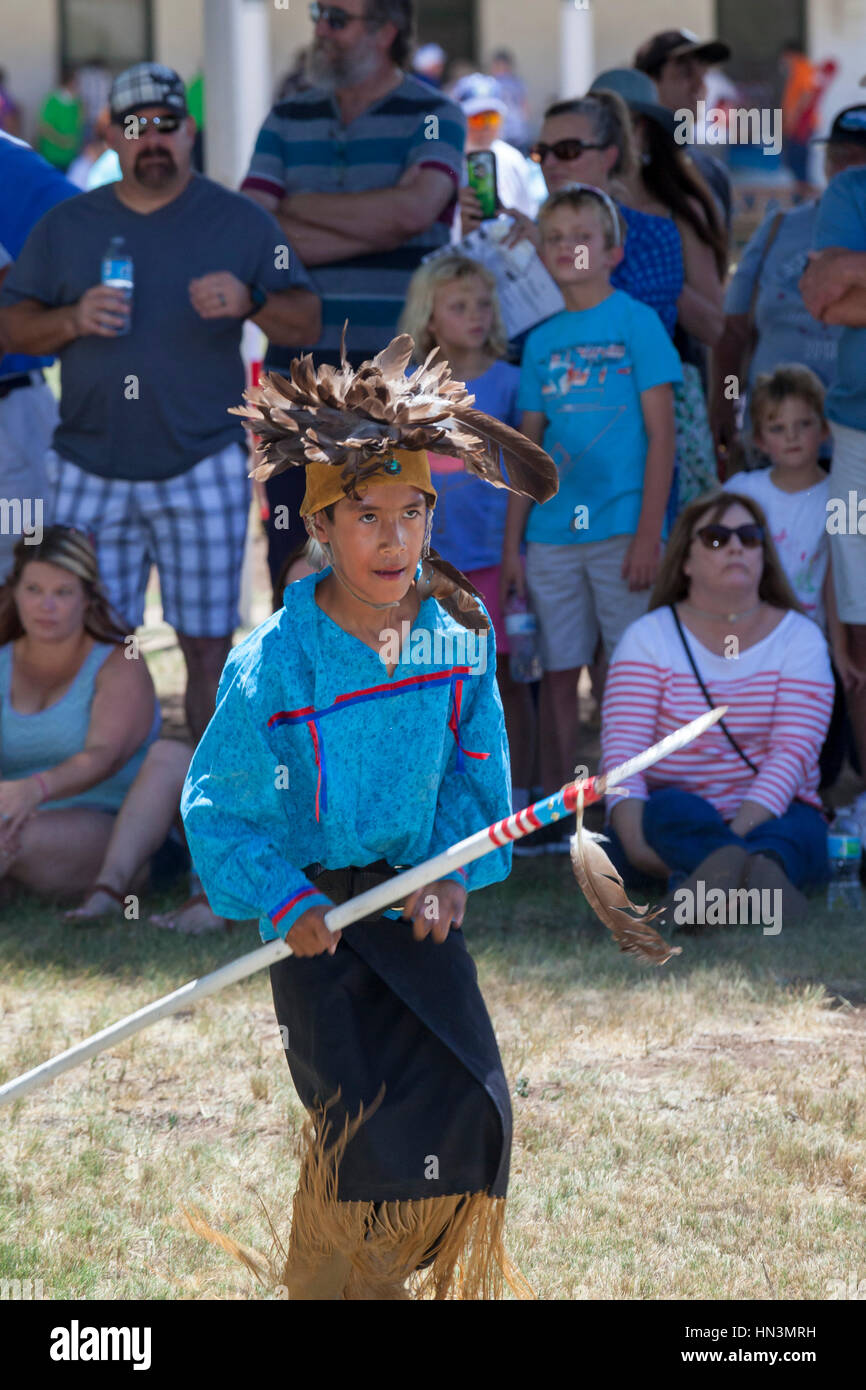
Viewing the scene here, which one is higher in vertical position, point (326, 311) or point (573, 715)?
point (326, 311)

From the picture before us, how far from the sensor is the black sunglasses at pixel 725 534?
5199mm

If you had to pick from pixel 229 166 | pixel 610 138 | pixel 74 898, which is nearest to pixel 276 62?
pixel 229 166

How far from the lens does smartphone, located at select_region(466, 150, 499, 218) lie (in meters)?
6.05

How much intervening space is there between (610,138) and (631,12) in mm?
15136

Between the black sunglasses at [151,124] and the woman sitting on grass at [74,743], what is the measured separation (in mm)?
1121

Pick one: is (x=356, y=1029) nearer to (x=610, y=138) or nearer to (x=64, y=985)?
(x=64, y=985)

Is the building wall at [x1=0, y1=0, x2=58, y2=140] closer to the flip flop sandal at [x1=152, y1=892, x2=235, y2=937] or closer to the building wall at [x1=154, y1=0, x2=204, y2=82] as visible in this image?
the building wall at [x1=154, y1=0, x2=204, y2=82]

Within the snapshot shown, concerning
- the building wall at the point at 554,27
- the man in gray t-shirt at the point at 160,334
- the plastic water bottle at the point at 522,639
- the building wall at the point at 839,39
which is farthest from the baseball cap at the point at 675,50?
the building wall at the point at 839,39

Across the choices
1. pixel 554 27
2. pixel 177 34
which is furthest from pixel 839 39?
pixel 177 34

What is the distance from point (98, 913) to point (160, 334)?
1.63 metres

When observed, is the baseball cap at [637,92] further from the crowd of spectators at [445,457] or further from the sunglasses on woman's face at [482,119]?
the sunglasses on woman's face at [482,119]

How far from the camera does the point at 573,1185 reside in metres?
3.40

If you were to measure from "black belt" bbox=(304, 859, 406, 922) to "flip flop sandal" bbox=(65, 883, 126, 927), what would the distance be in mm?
2287
